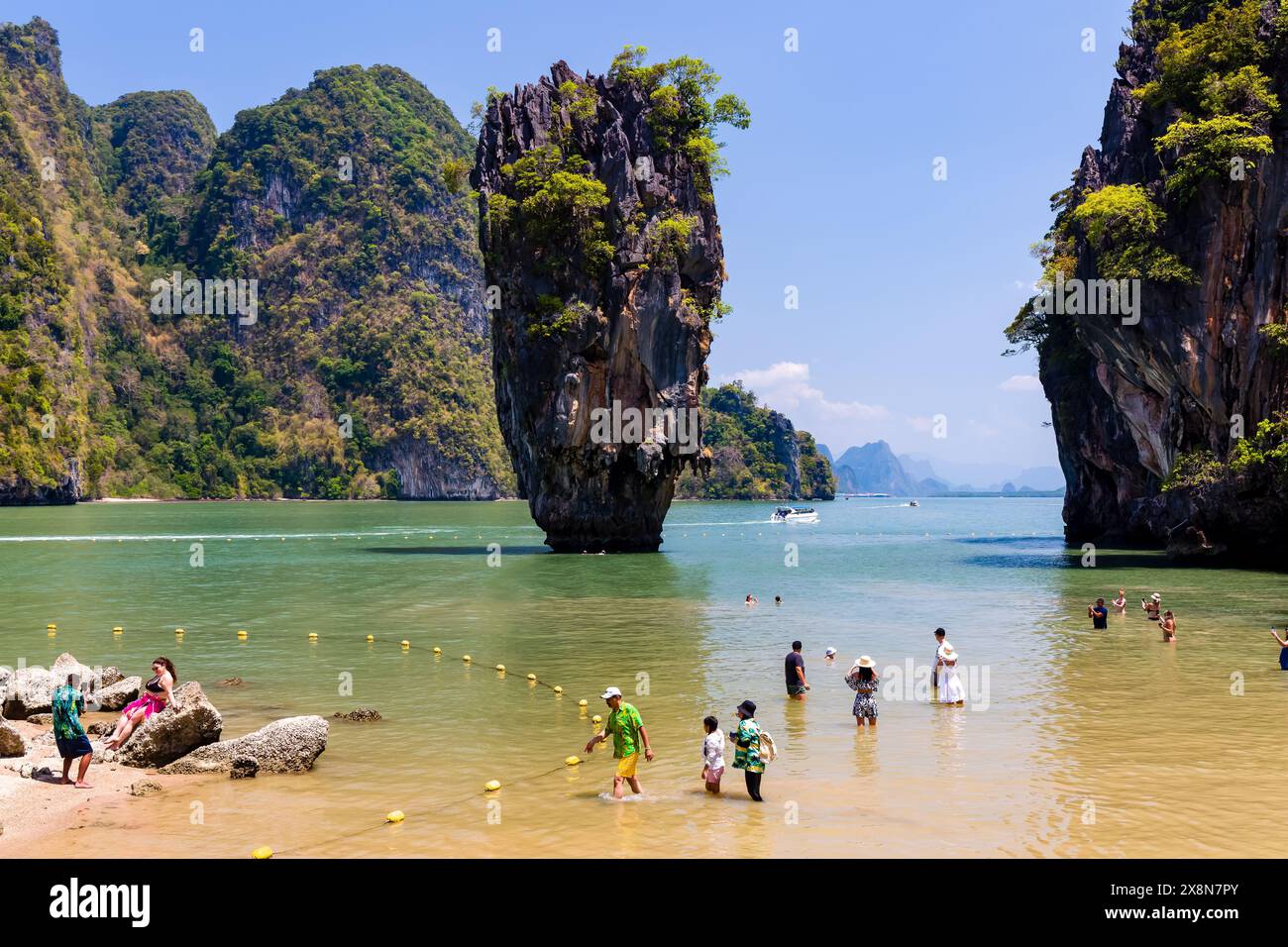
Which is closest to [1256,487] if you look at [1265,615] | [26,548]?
[1265,615]

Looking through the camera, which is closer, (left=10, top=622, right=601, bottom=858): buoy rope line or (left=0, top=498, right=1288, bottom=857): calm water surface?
(left=10, top=622, right=601, bottom=858): buoy rope line

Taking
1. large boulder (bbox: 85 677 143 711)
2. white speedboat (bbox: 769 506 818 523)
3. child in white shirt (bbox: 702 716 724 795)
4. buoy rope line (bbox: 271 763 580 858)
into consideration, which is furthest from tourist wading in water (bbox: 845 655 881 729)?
white speedboat (bbox: 769 506 818 523)

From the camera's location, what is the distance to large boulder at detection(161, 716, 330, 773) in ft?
56.0

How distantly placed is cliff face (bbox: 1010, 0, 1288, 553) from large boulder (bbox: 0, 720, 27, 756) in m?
53.6

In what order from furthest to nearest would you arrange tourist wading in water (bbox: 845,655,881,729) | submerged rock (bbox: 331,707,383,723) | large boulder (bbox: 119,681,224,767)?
submerged rock (bbox: 331,707,383,723), tourist wading in water (bbox: 845,655,881,729), large boulder (bbox: 119,681,224,767)

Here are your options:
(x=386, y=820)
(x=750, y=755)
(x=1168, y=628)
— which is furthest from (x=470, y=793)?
(x=1168, y=628)

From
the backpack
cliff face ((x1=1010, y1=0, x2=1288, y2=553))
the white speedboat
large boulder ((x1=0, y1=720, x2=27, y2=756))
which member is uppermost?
cliff face ((x1=1010, y1=0, x2=1288, y2=553))

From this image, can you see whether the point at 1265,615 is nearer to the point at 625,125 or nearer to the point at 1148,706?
the point at 1148,706

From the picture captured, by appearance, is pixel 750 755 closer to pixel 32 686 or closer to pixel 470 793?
pixel 470 793

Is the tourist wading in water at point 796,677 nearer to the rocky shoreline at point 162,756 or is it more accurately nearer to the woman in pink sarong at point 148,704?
the rocky shoreline at point 162,756

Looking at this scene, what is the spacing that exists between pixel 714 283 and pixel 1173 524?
107ft

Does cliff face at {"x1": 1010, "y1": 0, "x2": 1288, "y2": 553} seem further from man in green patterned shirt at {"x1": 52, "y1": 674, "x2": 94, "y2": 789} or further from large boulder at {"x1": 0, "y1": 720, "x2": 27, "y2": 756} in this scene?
large boulder at {"x1": 0, "y1": 720, "x2": 27, "y2": 756}

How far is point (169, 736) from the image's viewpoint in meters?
17.7

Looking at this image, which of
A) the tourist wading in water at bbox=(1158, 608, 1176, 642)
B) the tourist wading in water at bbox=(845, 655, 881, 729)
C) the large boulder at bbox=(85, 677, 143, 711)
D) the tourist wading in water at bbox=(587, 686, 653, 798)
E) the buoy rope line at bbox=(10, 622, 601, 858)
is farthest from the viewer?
the tourist wading in water at bbox=(1158, 608, 1176, 642)
